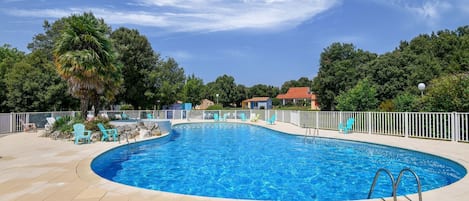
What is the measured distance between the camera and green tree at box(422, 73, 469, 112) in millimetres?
9609

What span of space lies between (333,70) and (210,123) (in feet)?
53.2

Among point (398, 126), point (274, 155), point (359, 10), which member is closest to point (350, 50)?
point (359, 10)

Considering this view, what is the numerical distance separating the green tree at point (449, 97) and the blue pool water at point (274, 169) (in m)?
3.18

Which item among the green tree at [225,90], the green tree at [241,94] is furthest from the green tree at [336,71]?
the green tree at [241,94]

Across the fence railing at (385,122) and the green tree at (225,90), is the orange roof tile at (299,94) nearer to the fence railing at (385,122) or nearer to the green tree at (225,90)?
the green tree at (225,90)

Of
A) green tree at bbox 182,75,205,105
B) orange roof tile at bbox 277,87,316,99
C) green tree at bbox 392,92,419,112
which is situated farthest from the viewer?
orange roof tile at bbox 277,87,316,99

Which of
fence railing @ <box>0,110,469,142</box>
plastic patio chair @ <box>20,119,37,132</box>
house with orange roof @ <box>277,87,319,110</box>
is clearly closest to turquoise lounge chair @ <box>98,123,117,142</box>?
plastic patio chair @ <box>20,119,37,132</box>

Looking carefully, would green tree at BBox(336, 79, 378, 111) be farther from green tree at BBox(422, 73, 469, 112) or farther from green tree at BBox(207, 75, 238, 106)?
green tree at BBox(207, 75, 238, 106)

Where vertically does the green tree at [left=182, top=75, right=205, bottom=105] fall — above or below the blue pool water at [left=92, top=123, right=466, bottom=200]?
above

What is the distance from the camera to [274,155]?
29.8 feet

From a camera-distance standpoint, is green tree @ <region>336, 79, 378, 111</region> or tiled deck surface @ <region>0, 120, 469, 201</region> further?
Result: green tree @ <region>336, 79, 378, 111</region>

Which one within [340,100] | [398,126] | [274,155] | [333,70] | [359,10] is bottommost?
[274,155]

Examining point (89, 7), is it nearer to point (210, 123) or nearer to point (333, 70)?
point (210, 123)

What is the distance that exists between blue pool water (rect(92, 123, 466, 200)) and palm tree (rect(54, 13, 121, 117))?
4117 millimetres
